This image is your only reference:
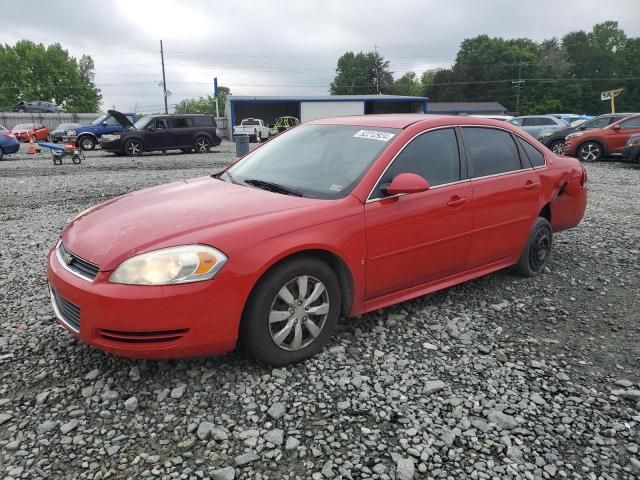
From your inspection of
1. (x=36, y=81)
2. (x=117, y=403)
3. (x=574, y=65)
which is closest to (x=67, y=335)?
(x=117, y=403)

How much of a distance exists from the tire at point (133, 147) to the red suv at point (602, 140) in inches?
626

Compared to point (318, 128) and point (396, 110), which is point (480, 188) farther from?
point (396, 110)

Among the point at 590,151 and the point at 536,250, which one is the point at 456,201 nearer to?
the point at 536,250

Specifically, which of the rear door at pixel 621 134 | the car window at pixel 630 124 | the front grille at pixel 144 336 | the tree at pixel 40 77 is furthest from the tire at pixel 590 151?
the tree at pixel 40 77

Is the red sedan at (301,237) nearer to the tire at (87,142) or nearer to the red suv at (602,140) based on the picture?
the red suv at (602,140)

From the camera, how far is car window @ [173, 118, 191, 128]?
20.6m

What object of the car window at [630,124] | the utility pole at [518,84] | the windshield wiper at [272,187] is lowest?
the windshield wiper at [272,187]

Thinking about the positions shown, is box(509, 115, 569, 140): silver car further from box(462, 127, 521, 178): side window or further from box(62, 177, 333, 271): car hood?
box(62, 177, 333, 271): car hood

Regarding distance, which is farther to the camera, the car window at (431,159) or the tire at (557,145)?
the tire at (557,145)

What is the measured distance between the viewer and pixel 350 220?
317 centimetres

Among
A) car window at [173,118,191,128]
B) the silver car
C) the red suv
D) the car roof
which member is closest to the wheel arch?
the car roof

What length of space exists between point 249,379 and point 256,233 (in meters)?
0.87

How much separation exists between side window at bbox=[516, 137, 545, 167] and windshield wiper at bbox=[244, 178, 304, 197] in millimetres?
2406

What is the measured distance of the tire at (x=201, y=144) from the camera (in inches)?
837
